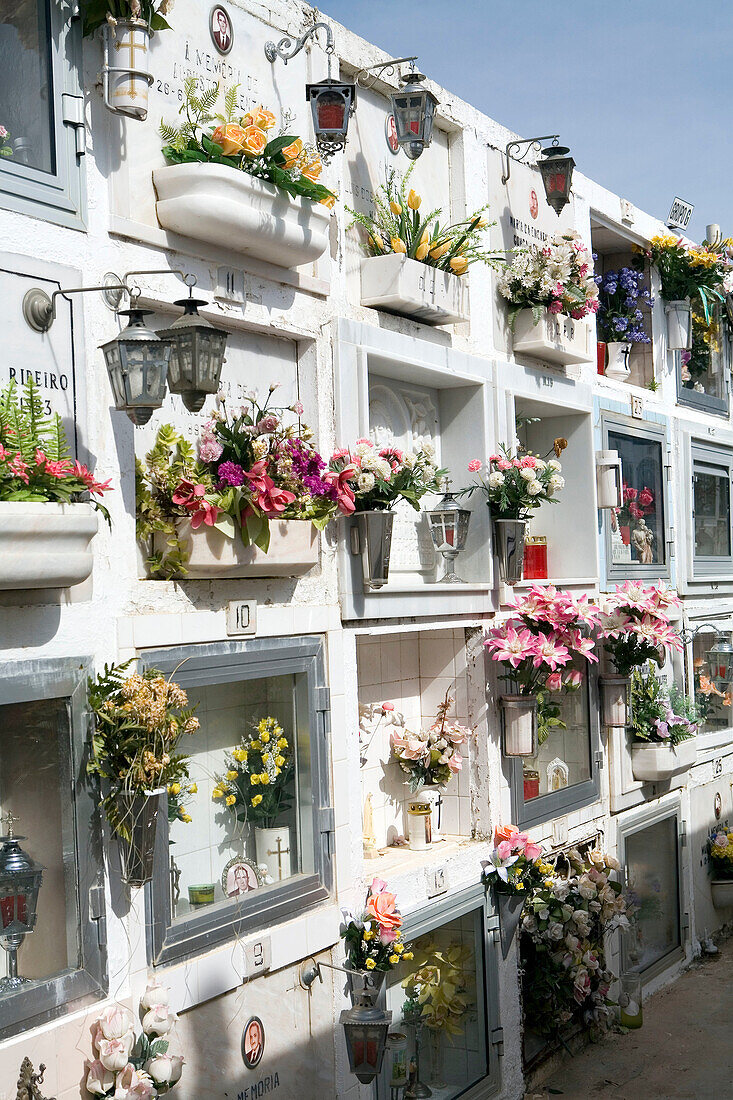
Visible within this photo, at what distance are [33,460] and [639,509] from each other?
278 inches

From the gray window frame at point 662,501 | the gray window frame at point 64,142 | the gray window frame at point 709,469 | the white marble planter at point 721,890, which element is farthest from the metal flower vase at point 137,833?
the white marble planter at point 721,890

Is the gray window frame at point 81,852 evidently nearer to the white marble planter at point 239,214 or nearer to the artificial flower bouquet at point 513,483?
the white marble planter at point 239,214

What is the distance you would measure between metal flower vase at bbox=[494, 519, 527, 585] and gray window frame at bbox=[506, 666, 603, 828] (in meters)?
1.22

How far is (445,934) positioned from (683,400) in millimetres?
6133

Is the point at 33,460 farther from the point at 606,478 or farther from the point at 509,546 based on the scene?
the point at 606,478

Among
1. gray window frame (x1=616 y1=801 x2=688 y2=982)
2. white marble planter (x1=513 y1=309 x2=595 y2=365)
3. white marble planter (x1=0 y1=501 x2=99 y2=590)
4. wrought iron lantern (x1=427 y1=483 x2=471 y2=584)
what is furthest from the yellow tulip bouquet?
gray window frame (x1=616 y1=801 x2=688 y2=982)

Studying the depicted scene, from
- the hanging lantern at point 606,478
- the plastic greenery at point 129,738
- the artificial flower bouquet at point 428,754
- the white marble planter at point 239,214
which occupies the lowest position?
the artificial flower bouquet at point 428,754

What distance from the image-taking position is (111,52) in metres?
4.74

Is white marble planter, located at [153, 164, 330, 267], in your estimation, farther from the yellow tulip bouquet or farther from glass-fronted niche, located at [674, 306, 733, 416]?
glass-fronted niche, located at [674, 306, 733, 416]

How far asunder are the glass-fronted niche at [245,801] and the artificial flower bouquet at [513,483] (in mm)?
1949

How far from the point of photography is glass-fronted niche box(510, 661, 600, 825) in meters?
7.97

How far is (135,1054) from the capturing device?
452 centimetres

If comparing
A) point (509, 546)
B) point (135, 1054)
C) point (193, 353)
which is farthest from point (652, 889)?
point (193, 353)

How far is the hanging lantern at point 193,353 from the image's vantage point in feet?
14.8
